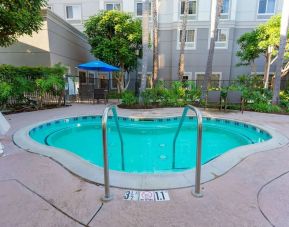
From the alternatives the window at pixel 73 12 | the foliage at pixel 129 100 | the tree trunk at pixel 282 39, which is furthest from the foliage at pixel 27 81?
the window at pixel 73 12

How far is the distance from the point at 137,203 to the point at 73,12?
61.0 ft

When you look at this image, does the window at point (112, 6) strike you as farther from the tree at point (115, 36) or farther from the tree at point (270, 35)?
the tree at point (270, 35)

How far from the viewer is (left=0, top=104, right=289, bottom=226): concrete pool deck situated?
1886mm

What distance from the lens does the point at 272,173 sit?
2.86 metres

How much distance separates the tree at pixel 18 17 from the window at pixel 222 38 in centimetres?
1262

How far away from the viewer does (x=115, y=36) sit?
13.1 metres

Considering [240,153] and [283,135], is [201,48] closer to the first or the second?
[283,135]

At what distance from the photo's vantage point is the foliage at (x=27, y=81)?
752cm

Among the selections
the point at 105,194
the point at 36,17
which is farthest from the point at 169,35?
the point at 105,194

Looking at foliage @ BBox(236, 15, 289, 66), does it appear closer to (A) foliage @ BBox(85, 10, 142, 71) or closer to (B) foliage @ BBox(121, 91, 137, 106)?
(A) foliage @ BBox(85, 10, 142, 71)

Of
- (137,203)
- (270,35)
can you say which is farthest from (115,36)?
(137,203)

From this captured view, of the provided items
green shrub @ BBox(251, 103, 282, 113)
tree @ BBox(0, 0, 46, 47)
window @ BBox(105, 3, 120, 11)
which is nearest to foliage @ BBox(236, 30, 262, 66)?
green shrub @ BBox(251, 103, 282, 113)

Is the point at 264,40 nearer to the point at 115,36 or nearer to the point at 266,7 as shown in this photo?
the point at 266,7

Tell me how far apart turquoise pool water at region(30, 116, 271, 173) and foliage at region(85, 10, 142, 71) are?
700 centimetres
